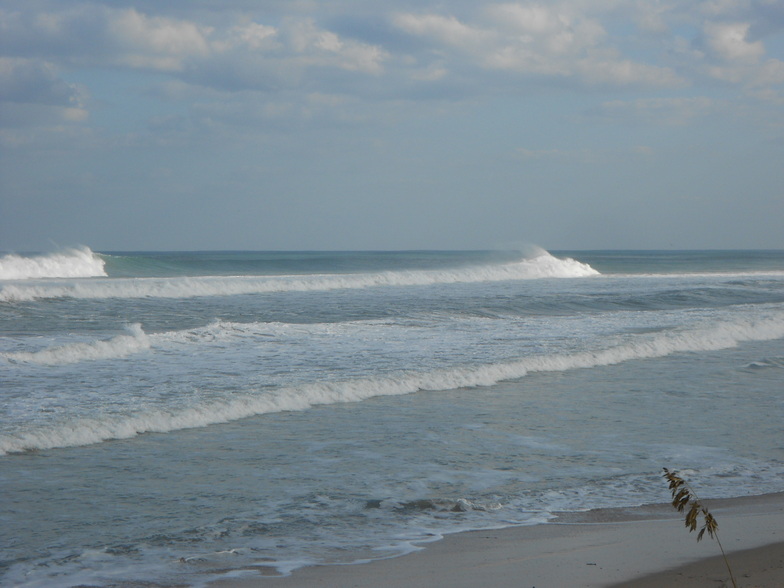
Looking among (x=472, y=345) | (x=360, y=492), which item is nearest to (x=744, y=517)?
(x=360, y=492)

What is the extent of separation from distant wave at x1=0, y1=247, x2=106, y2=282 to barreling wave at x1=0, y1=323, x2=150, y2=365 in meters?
26.6

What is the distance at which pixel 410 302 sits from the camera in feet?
75.6

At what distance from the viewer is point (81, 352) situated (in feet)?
38.2

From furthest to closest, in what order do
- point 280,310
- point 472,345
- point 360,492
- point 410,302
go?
1. point 410,302
2. point 280,310
3. point 472,345
4. point 360,492

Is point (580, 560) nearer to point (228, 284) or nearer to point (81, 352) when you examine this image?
point (81, 352)

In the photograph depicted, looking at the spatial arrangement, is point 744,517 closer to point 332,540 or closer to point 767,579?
point 767,579

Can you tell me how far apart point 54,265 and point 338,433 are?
123ft

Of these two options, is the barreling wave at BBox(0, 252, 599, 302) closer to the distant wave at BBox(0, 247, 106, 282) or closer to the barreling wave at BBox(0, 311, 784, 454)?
the distant wave at BBox(0, 247, 106, 282)

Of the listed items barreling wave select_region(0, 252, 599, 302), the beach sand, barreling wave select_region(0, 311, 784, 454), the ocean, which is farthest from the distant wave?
the beach sand

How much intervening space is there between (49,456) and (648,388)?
294 inches

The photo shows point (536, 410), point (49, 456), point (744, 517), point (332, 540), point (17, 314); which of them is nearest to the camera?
point (332, 540)

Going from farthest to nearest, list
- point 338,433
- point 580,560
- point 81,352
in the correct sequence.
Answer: point 81,352, point 338,433, point 580,560

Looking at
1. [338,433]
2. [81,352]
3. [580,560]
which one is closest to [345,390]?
[338,433]

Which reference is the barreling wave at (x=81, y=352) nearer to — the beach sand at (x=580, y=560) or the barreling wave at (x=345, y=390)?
the barreling wave at (x=345, y=390)
